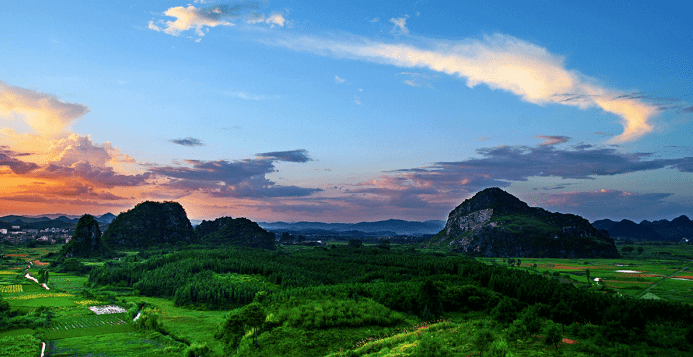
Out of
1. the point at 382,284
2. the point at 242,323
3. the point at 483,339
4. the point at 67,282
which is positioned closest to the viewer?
the point at 483,339

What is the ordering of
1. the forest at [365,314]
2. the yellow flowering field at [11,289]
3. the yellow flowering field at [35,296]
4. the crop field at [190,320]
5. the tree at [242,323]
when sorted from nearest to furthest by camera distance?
1. the forest at [365,314]
2. the tree at [242,323]
3. the crop field at [190,320]
4. the yellow flowering field at [35,296]
5. the yellow flowering field at [11,289]

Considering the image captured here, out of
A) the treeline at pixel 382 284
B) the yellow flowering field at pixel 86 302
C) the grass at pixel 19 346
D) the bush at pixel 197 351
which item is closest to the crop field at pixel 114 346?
the grass at pixel 19 346

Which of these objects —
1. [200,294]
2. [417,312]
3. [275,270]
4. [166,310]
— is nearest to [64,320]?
[166,310]

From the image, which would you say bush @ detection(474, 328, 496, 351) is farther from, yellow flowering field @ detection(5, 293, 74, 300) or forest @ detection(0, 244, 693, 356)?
yellow flowering field @ detection(5, 293, 74, 300)

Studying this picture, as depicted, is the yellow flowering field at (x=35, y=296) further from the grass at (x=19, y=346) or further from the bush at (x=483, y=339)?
the bush at (x=483, y=339)

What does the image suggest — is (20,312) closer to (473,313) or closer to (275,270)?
(275,270)

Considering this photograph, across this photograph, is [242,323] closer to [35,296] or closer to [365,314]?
[365,314]

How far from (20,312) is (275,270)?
74.1 meters

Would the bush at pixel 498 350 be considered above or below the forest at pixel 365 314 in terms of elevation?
above

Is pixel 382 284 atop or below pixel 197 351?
atop

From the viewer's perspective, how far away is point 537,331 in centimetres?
3994

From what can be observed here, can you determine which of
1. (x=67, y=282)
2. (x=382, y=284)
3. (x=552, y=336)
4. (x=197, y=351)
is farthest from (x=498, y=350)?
(x=67, y=282)

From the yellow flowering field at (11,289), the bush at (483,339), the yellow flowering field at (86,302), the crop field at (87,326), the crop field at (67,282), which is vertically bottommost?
the crop field at (67,282)

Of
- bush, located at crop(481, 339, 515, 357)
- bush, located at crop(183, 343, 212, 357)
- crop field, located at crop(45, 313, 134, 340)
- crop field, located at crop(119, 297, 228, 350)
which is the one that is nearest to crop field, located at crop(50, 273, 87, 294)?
crop field, located at crop(119, 297, 228, 350)
